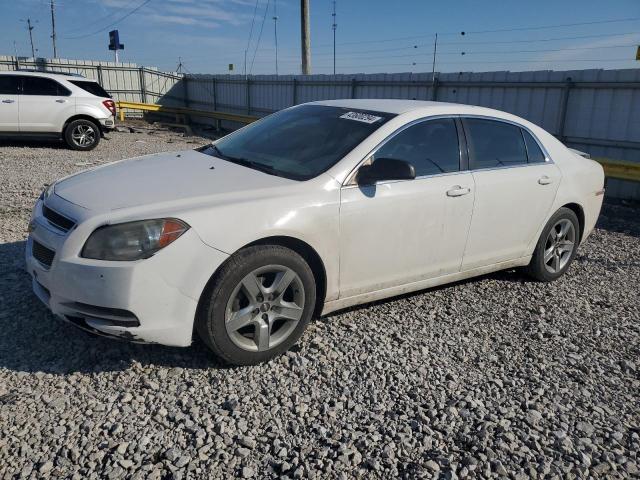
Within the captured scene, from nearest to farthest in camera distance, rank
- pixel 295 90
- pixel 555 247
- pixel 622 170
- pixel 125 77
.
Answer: pixel 555 247 < pixel 622 170 < pixel 295 90 < pixel 125 77

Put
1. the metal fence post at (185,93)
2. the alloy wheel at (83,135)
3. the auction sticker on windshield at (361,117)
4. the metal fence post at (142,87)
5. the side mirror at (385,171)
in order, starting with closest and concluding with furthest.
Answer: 1. the side mirror at (385,171)
2. the auction sticker on windshield at (361,117)
3. the alloy wheel at (83,135)
4. the metal fence post at (142,87)
5. the metal fence post at (185,93)

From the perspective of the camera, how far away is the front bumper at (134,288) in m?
2.83

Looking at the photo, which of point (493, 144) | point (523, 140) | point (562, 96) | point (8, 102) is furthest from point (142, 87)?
point (493, 144)

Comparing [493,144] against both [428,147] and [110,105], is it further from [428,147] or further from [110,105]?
[110,105]

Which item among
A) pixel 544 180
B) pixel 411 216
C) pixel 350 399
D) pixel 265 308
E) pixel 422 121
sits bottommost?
pixel 350 399

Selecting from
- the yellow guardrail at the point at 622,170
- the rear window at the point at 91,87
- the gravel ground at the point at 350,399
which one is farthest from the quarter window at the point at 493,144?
the rear window at the point at 91,87

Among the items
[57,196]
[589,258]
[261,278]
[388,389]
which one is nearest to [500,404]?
[388,389]

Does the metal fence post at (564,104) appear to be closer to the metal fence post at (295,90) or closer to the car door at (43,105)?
the metal fence post at (295,90)

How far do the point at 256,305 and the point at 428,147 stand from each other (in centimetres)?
181

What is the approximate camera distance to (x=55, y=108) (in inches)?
486

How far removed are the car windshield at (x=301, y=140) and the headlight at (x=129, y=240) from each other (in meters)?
0.99

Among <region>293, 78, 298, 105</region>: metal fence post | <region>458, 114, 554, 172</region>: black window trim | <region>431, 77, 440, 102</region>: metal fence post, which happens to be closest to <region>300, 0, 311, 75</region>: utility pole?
<region>293, 78, 298, 105</region>: metal fence post

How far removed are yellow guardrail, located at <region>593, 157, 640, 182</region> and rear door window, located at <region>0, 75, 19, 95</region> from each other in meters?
12.0

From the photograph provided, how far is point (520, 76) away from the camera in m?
10.8
